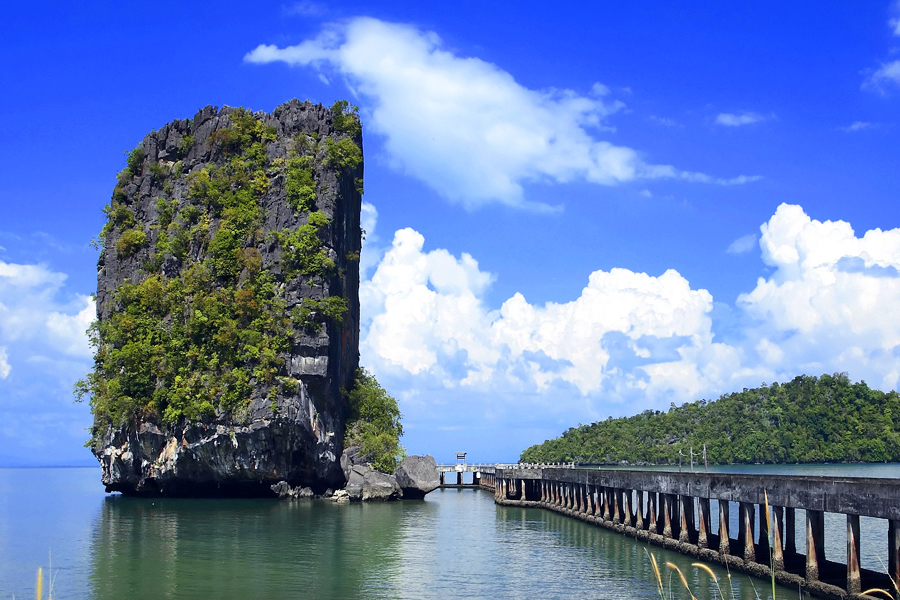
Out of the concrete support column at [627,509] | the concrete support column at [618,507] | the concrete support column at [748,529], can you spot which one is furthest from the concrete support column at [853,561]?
the concrete support column at [618,507]

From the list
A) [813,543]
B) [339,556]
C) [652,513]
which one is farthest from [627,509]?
[813,543]

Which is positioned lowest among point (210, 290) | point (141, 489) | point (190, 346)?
point (141, 489)

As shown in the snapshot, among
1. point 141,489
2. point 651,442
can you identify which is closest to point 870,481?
point 141,489

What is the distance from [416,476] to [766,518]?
62.7m

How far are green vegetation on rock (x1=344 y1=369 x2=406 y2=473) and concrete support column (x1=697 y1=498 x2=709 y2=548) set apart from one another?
45.6 m

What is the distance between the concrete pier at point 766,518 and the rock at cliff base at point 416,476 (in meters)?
27.6

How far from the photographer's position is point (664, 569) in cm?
3256

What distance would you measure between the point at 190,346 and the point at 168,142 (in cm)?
2533

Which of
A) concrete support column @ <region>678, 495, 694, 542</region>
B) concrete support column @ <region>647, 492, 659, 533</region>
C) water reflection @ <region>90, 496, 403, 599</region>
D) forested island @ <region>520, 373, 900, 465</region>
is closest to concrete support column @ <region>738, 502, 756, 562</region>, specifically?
concrete support column @ <region>678, 495, 694, 542</region>

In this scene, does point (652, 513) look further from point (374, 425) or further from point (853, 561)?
point (374, 425)

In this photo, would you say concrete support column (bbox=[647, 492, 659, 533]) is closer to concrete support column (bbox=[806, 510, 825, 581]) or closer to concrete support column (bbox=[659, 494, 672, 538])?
concrete support column (bbox=[659, 494, 672, 538])

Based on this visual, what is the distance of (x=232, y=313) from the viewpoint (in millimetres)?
73062

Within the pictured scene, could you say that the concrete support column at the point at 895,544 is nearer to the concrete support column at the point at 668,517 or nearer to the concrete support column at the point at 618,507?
the concrete support column at the point at 668,517

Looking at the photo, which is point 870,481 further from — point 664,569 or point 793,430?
point 793,430
